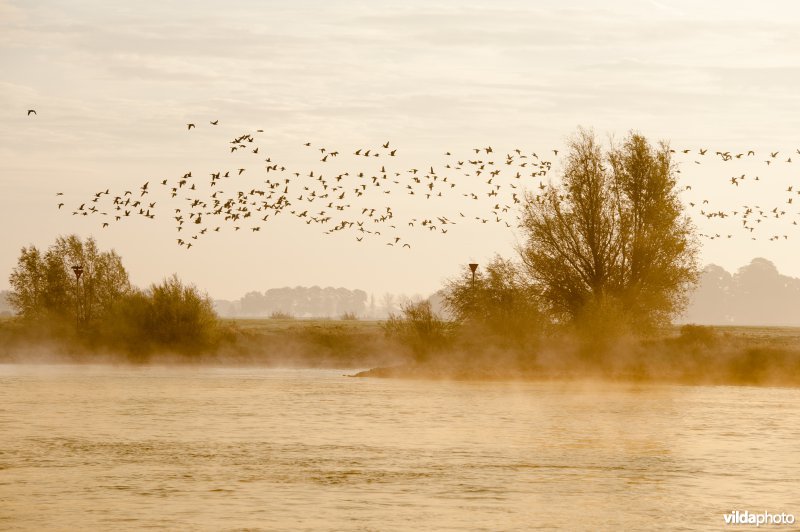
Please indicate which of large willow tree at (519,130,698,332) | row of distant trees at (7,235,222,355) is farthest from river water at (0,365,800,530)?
row of distant trees at (7,235,222,355)

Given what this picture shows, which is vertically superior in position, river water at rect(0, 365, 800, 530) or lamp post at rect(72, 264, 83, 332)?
lamp post at rect(72, 264, 83, 332)

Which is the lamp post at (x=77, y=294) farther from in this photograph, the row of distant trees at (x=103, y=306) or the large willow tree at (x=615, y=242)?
the large willow tree at (x=615, y=242)

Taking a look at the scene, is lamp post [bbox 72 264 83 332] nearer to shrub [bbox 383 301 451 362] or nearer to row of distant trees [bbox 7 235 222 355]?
row of distant trees [bbox 7 235 222 355]

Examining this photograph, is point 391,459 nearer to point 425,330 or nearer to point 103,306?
point 425,330

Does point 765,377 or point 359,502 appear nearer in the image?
point 359,502

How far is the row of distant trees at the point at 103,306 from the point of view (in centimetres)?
8250

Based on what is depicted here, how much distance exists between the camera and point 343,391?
186 feet

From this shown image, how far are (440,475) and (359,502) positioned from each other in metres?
4.24

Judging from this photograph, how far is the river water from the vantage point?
22.4 m

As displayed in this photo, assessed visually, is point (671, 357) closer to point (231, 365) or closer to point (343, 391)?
point (343, 391)

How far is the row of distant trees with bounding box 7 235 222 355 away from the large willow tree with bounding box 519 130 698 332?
2689 cm

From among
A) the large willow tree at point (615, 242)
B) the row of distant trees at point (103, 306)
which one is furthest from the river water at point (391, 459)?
the row of distant trees at point (103, 306)

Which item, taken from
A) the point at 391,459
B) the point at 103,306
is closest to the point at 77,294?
the point at 103,306

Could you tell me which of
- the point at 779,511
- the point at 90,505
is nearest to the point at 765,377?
the point at 779,511
